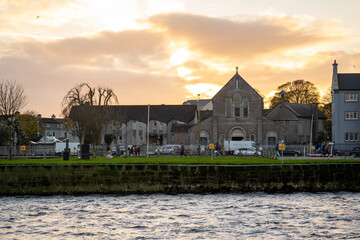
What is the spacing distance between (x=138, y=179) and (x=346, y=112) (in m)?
55.2

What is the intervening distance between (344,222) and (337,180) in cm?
1397

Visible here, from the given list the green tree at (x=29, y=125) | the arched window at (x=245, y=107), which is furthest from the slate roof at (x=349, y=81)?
the green tree at (x=29, y=125)

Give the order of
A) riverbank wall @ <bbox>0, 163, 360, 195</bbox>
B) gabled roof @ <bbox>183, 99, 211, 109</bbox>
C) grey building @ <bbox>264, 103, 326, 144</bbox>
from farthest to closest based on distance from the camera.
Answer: gabled roof @ <bbox>183, 99, 211, 109</bbox> < grey building @ <bbox>264, 103, 326, 144</bbox> < riverbank wall @ <bbox>0, 163, 360, 195</bbox>

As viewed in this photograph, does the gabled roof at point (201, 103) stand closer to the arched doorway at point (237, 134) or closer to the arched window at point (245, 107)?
the arched window at point (245, 107)

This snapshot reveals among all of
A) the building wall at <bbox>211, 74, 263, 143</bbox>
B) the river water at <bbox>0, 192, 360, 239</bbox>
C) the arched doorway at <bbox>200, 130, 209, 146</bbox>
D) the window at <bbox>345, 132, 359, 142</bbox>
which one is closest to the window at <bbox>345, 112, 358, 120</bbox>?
the window at <bbox>345, 132, 359, 142</bbox>

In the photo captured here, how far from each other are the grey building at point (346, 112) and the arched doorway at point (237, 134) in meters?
15.5

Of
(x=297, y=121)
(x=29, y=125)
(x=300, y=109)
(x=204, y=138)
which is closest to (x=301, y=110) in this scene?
(x=300, y=109)

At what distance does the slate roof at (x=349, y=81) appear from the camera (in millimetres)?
80500

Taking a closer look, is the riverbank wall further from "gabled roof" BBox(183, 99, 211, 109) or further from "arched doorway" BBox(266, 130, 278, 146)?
"gabled roof" BBox(183, 99, 211, 109)

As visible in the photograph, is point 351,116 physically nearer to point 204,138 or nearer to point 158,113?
point 204,138

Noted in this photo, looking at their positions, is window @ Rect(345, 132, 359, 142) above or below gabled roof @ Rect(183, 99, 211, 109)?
below

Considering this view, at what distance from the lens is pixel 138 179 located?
35.0 metres

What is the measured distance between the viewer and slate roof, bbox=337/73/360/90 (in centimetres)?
8050

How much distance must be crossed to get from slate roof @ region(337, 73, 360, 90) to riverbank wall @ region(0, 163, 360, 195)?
164ft
